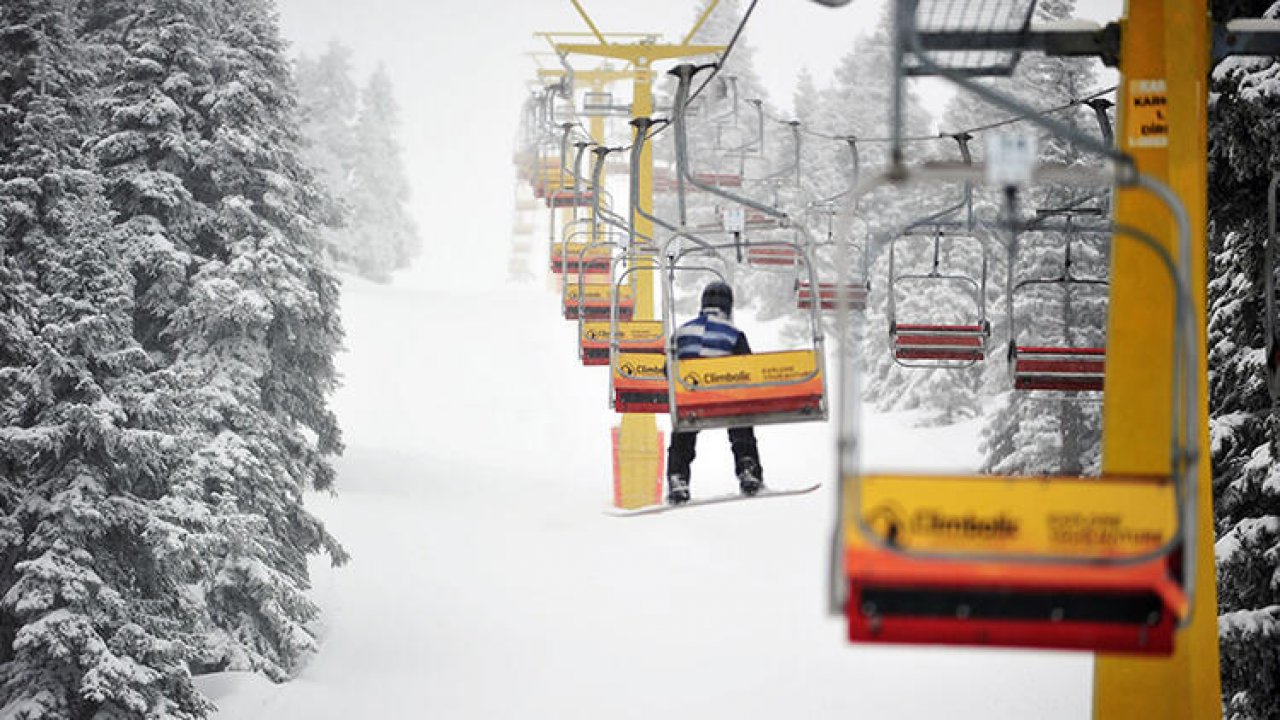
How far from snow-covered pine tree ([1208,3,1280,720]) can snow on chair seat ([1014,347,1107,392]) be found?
882 millimetres

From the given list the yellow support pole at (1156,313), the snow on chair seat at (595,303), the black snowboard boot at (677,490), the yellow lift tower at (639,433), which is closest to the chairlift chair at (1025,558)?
the yellow support pole at (1156,313)

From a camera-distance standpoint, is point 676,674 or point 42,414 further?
point 676,674

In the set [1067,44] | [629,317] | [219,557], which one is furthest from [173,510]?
[1067,44]

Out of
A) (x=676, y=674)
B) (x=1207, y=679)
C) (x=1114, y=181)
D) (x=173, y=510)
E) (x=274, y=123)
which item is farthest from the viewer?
(x=274, y=123)

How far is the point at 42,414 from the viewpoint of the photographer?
1271 centimetres

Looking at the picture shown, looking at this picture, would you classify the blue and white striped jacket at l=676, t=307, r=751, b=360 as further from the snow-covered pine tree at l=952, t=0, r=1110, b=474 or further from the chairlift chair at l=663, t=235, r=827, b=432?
the snow-covered pine tree at l=952, t=0, r=1110, b=474

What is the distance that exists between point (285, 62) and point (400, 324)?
24766 millimetres

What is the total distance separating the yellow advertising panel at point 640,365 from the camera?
10.4 m

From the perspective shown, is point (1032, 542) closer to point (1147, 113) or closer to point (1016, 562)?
point (1016, 562)

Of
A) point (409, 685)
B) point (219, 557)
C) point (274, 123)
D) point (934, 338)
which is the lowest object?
point (409, 685)

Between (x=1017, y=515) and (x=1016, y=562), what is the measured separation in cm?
20

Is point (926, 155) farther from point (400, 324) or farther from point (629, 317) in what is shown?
point (629, 317)

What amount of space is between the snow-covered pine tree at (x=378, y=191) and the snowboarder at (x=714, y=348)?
49518 millimetres

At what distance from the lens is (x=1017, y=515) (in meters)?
4.10
